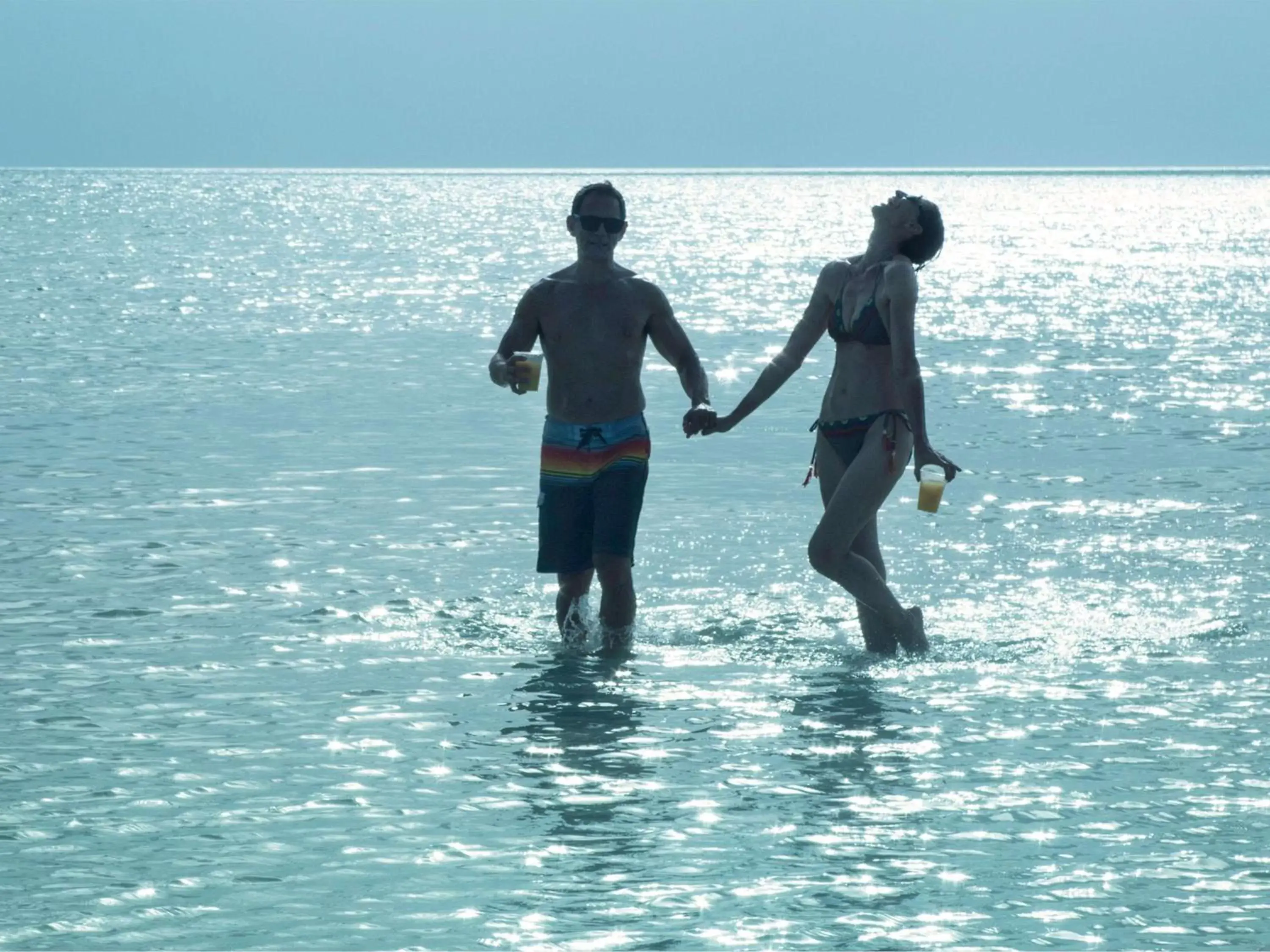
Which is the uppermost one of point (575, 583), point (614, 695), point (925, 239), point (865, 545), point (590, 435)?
point (925, 239)

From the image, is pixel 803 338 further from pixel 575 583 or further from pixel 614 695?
pixel 614 695

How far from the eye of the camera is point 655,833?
598cm

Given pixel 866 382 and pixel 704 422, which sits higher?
pixel 866 382

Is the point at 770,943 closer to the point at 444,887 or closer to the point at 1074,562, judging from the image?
the point at 444,887

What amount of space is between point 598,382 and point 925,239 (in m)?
1.40

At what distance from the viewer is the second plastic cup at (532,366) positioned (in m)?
7.47

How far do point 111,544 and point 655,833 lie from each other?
18.8 feet

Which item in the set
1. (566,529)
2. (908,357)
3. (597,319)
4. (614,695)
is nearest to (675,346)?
(597,319)

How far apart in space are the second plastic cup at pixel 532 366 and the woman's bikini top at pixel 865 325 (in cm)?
111

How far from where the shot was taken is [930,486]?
7.43 metres

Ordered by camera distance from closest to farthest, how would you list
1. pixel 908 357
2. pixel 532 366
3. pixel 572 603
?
pixel 908 357
pixel 532 366
pixel 572 603

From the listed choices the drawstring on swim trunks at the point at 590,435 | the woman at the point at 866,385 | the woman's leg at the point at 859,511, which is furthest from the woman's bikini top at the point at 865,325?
the drawstring on swim trunks at the point at 590,435

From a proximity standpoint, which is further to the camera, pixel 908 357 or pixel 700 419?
pixel 700 419

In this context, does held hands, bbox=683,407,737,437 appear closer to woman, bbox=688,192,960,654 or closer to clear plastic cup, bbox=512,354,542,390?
woman, bbox=688,192,960,654
